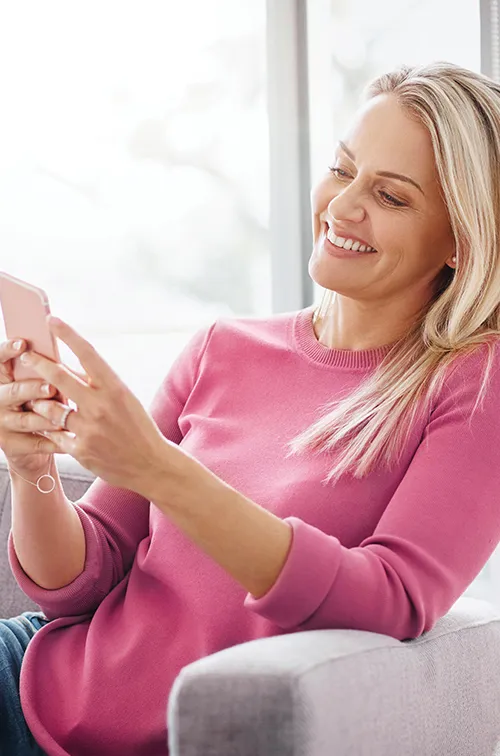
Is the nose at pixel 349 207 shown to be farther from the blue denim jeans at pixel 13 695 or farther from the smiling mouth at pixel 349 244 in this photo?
the blue denim jeans at pixel 13 695

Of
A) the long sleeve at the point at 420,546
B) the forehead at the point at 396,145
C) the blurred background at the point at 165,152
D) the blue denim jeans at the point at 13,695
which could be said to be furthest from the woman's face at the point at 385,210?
the blurred background at the point at 165,152

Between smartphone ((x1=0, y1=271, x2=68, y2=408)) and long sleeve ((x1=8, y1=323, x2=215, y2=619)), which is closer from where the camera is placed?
smartphone ((x1=0, y1=271, x2=68, y2=408))

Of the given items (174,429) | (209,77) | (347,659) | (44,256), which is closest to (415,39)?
(209,77)

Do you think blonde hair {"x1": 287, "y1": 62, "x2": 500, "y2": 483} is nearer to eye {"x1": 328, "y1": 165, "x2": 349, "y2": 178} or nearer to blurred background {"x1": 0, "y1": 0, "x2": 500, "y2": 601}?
eye {"x1": 328, "y1": 165, "x2": 349, "y2": 178}

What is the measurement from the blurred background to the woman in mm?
1216

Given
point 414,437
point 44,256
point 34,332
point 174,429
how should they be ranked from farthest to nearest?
point 44,256 → point 174,429 → point 414,437 → point 34,332

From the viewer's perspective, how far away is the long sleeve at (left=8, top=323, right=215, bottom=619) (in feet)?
4.62

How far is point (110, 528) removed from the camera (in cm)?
148

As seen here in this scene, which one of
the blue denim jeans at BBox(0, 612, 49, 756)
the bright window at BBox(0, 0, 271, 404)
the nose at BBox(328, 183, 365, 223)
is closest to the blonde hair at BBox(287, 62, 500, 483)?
the nose at BBox(328, 183, 365, 223)

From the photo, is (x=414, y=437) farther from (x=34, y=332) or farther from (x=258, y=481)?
(x=34, y=332)

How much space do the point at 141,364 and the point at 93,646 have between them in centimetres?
148

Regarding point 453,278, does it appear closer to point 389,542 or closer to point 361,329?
point 361,329

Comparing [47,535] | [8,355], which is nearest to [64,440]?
[8,355]

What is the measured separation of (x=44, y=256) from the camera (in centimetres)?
269
